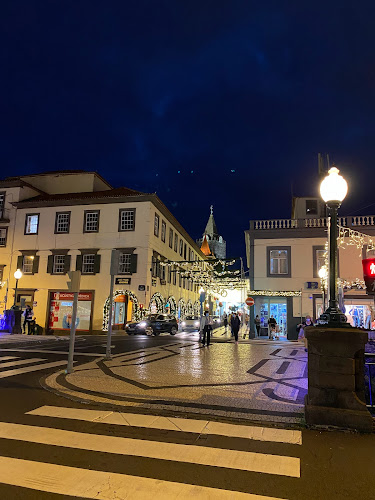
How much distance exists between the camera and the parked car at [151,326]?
2658cm

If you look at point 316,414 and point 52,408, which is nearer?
point 316,414

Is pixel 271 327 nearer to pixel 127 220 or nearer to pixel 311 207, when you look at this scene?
pixel 311 207

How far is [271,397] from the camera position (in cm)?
721

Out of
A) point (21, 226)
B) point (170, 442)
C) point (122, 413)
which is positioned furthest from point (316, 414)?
point (21, 226)

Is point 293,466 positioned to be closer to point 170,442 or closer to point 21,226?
point 170,442

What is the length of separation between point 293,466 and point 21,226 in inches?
1301

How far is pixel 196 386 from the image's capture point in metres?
8.10

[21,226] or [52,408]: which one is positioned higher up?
[21,226]

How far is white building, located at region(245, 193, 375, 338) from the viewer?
2534 cm

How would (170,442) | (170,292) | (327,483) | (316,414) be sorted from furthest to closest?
(170,292), (316,414), (170,442), (327,483)

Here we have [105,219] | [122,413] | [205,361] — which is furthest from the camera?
[105,219]

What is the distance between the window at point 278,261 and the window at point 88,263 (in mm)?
14451

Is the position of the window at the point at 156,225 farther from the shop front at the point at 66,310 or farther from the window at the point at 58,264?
the window at the point at 58,264

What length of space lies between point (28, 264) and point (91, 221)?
685cm
